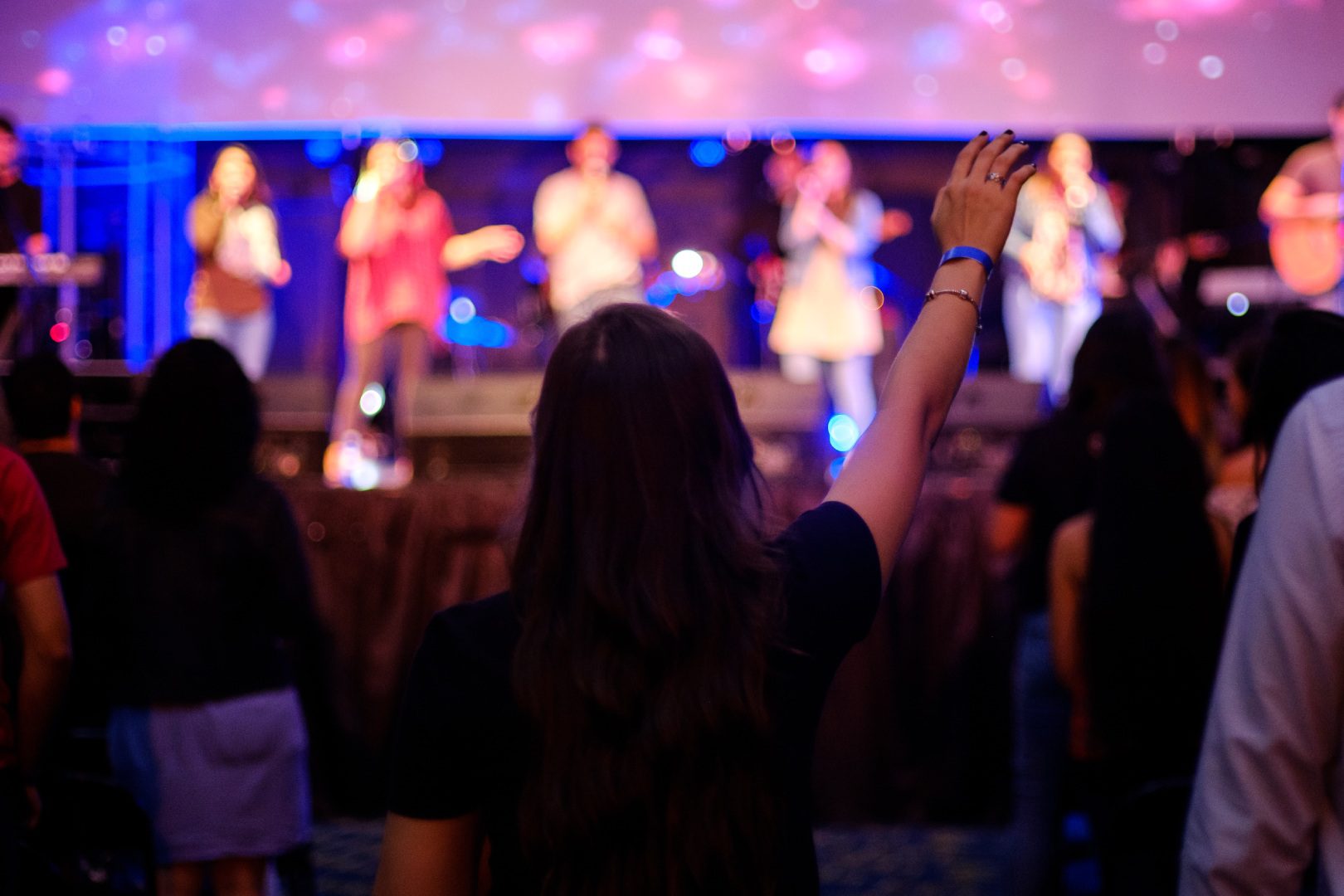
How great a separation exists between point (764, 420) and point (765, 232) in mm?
1622

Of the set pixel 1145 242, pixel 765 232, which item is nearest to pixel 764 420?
pixel 765 232

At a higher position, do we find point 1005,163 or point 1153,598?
point 1005,163

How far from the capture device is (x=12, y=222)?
18.0ft

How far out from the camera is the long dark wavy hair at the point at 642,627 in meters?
0.93

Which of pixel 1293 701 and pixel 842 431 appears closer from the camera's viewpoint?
pixel 1293 701

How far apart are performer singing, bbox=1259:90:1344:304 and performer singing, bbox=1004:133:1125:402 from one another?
84cm

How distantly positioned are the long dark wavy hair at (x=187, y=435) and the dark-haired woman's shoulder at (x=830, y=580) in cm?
137

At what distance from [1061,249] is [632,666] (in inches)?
233

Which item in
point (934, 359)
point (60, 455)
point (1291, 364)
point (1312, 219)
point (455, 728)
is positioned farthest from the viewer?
point (1312, 219)

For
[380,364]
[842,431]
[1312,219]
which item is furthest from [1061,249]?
[380,364]

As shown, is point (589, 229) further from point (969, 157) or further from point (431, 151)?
point (969, 157)

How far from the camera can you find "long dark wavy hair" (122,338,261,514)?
6.72 ft

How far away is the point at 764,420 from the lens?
5.30 m

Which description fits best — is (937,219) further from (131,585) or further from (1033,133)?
(1033,133)
